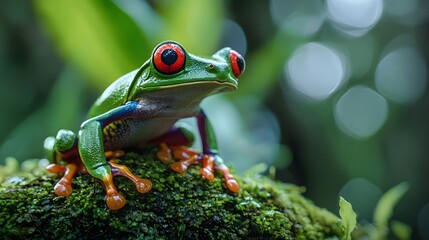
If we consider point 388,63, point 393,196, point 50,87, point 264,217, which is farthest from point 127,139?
point 388,63

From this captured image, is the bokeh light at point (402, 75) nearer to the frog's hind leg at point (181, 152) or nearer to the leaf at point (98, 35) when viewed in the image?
the leaf at point (98, 35)

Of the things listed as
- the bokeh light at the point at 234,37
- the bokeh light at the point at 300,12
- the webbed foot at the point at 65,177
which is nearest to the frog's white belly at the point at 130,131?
the webbed foot at the point at 65,177

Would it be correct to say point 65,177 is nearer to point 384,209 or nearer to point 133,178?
point 133,178

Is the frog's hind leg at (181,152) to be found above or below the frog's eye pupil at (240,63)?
below

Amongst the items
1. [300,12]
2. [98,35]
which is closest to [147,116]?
[98,35]

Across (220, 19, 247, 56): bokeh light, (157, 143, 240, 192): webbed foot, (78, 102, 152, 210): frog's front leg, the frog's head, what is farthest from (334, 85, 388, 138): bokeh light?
(78, 102, 152, 210): frog's front leg

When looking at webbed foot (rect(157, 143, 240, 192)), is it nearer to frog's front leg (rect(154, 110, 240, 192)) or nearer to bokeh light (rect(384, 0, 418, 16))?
frog's front leg (rect(154, 110, 240, 192))
